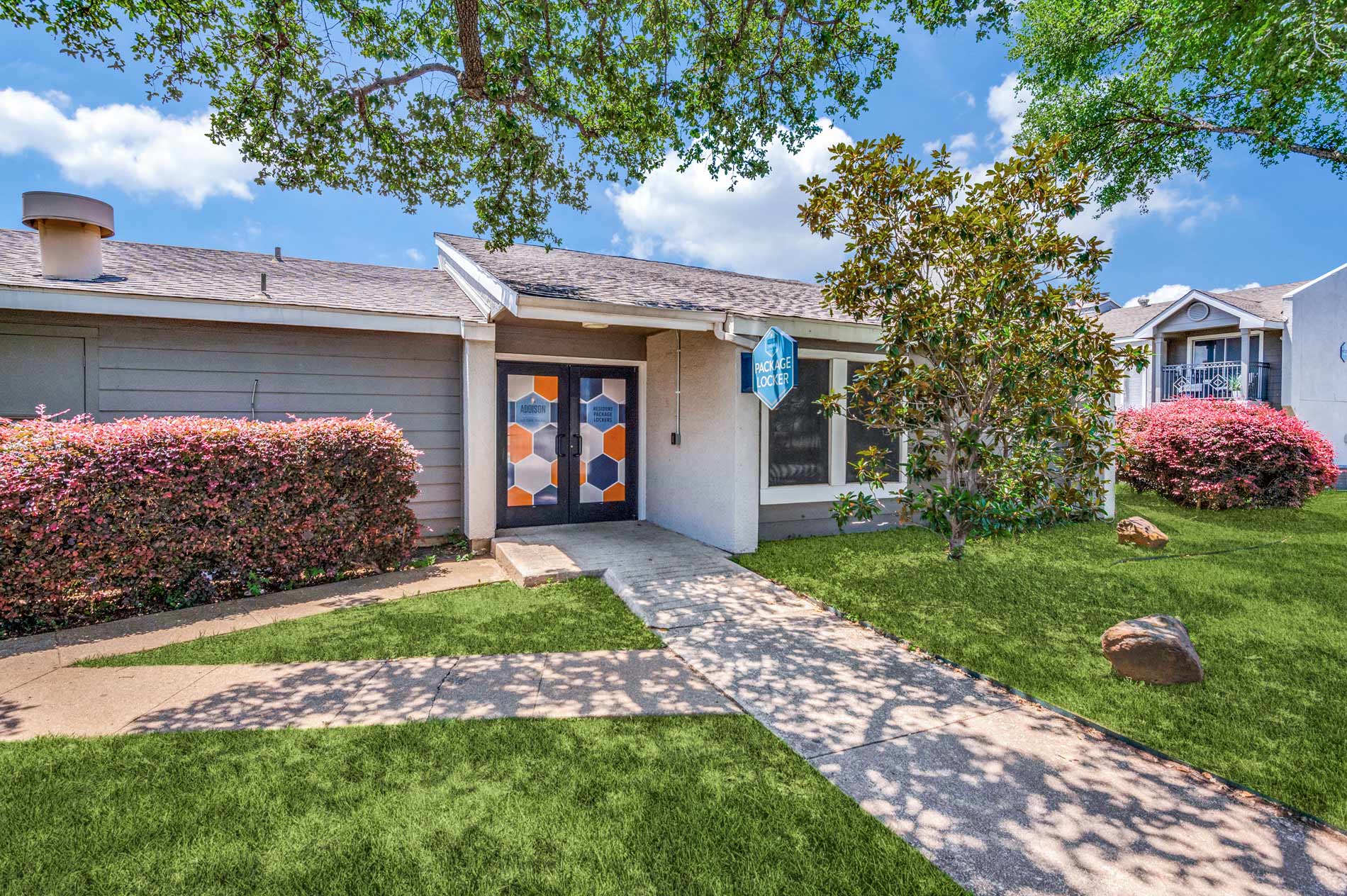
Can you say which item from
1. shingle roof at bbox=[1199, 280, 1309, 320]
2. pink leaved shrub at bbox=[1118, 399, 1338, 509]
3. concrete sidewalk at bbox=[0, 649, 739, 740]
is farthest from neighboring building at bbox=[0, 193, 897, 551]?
shingle roof at bbox=[1199, 280, 1309, 320]

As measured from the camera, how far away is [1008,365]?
4.93m

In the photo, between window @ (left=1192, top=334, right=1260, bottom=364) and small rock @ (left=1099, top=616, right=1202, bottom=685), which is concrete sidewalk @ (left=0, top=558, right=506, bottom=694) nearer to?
small rock @ (left=1099, top=616, right=1202, bottom=685)

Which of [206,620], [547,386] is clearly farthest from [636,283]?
[206,620]

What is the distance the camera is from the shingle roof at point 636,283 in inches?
263

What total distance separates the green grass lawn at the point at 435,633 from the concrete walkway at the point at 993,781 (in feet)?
1.94

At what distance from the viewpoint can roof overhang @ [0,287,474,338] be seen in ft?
18.8

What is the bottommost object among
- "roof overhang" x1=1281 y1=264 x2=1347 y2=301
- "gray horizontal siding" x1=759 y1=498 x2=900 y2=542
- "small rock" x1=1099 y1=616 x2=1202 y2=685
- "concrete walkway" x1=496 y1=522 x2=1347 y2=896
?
"concrete walkway" x1=496 y1=522 x2=1347 y2=896

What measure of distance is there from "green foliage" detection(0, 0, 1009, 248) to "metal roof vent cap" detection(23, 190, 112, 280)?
→ 1.55 metres

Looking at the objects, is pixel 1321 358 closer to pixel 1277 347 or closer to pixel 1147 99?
pixel 1277 347

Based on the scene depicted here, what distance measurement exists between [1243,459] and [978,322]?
8.09 m

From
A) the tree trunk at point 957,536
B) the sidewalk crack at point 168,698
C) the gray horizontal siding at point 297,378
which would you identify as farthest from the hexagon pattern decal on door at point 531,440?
the tree trunk at point 957,536

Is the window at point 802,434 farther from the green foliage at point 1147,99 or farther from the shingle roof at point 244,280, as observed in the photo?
the green foliage at point 1147,99

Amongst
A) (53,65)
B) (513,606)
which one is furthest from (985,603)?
(53,65)

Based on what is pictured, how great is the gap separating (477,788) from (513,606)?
260cm
